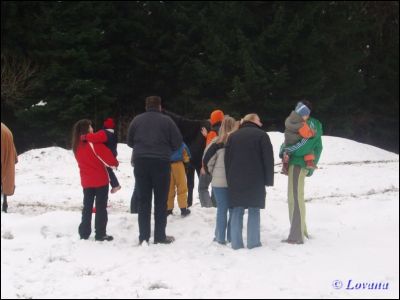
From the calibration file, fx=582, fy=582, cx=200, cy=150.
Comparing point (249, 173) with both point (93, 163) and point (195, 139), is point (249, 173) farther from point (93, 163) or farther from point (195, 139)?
point (195, 139)

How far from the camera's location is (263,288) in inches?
230

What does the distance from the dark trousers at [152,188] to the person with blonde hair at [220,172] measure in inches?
24.0

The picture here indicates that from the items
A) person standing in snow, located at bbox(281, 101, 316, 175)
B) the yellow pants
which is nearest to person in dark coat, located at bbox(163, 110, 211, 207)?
the yellow pants

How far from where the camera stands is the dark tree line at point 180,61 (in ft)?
87.7

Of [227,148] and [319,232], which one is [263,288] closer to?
[227,148]

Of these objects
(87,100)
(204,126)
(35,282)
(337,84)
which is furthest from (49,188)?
(337,84)

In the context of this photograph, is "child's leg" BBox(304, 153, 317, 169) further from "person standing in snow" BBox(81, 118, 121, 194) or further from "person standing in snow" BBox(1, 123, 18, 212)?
"person standing in snow" BBox(1, 123, 18, 212)

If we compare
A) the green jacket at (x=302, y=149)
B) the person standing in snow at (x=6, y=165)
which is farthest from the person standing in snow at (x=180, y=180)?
the person standing in snow at (x=6, y=165)

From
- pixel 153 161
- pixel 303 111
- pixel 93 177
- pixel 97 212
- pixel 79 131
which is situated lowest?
pixel 97 212

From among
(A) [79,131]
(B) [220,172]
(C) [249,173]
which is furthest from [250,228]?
(A) [79,131]

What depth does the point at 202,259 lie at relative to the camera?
6.91 meters

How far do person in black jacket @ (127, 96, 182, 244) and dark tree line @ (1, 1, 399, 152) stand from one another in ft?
62.8

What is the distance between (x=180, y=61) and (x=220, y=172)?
22.8 metres

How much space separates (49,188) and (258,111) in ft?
51.8
